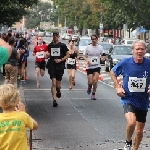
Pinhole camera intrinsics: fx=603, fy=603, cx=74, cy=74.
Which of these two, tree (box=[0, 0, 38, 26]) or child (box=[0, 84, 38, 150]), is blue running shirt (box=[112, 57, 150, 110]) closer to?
child (box=[0, 84, 38, 150])

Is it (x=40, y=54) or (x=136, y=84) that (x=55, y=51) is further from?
(x=136, y=84)

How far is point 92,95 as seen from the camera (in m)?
17.1

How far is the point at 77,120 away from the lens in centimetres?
1292

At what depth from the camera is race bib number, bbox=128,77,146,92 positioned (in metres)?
8.91

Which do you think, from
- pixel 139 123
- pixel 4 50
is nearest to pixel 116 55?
pixel 139 123

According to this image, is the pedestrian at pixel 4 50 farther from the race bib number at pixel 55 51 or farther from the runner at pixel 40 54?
the runner at pixel 40 54

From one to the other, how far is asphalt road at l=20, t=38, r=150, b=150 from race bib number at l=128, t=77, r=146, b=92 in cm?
122

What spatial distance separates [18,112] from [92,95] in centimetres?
1141

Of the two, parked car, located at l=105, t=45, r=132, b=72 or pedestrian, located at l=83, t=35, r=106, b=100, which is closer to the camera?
pedestrian, located at l=83, t=35, r=106, b=100

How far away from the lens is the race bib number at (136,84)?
8.91 m

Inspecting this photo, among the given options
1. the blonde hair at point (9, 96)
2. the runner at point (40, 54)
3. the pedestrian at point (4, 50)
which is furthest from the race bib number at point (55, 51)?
the blonde hair at point (9, 96)

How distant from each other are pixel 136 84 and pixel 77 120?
420 cm

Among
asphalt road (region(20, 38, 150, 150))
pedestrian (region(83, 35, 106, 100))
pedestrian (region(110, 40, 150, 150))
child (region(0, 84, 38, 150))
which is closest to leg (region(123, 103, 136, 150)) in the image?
pedestrian (region(110, 40, 150, 150))

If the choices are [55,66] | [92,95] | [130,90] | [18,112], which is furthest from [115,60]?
[18,112]
